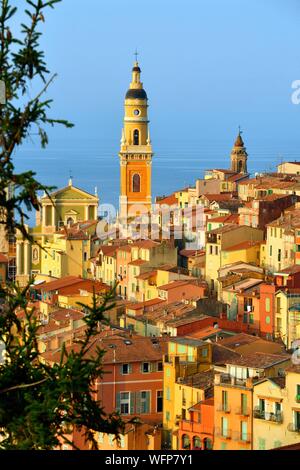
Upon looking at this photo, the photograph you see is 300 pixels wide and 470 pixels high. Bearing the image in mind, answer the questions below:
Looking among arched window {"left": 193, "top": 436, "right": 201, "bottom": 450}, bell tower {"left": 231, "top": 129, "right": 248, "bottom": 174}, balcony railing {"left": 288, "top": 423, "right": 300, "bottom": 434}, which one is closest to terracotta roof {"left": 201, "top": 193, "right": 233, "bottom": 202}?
bell tower {"left": 231, "top": 129, "right": 248, "bottom": 174}

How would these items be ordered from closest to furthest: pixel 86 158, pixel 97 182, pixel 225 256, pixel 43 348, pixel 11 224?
pixel 11 224
pixel 43 348
pixel 225 256
pixel 97 182
pixel 86 158

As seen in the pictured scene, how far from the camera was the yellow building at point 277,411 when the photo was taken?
21.1 m

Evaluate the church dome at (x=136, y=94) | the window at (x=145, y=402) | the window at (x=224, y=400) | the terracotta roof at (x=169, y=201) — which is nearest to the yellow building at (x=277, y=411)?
the window at (x=224, y=400)

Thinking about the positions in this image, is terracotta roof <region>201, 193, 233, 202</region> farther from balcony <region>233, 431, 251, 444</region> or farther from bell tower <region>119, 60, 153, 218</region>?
balcony <region>233, 431, 251, 444</region>

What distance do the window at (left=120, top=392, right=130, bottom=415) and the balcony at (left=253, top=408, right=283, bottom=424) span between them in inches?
173

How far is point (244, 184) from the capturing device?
46438mm

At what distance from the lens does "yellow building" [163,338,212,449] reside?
24797mm

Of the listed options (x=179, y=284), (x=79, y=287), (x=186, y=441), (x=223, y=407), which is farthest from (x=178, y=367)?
(x=79, y=287)

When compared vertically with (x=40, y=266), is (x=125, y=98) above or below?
above

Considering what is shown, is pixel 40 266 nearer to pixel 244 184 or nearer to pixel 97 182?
pixel 244 184

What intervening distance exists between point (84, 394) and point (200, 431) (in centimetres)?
1551

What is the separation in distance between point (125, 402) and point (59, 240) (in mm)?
21010

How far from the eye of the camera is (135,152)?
191ft

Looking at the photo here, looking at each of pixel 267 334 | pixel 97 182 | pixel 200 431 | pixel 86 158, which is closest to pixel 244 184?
pixel 267 334
